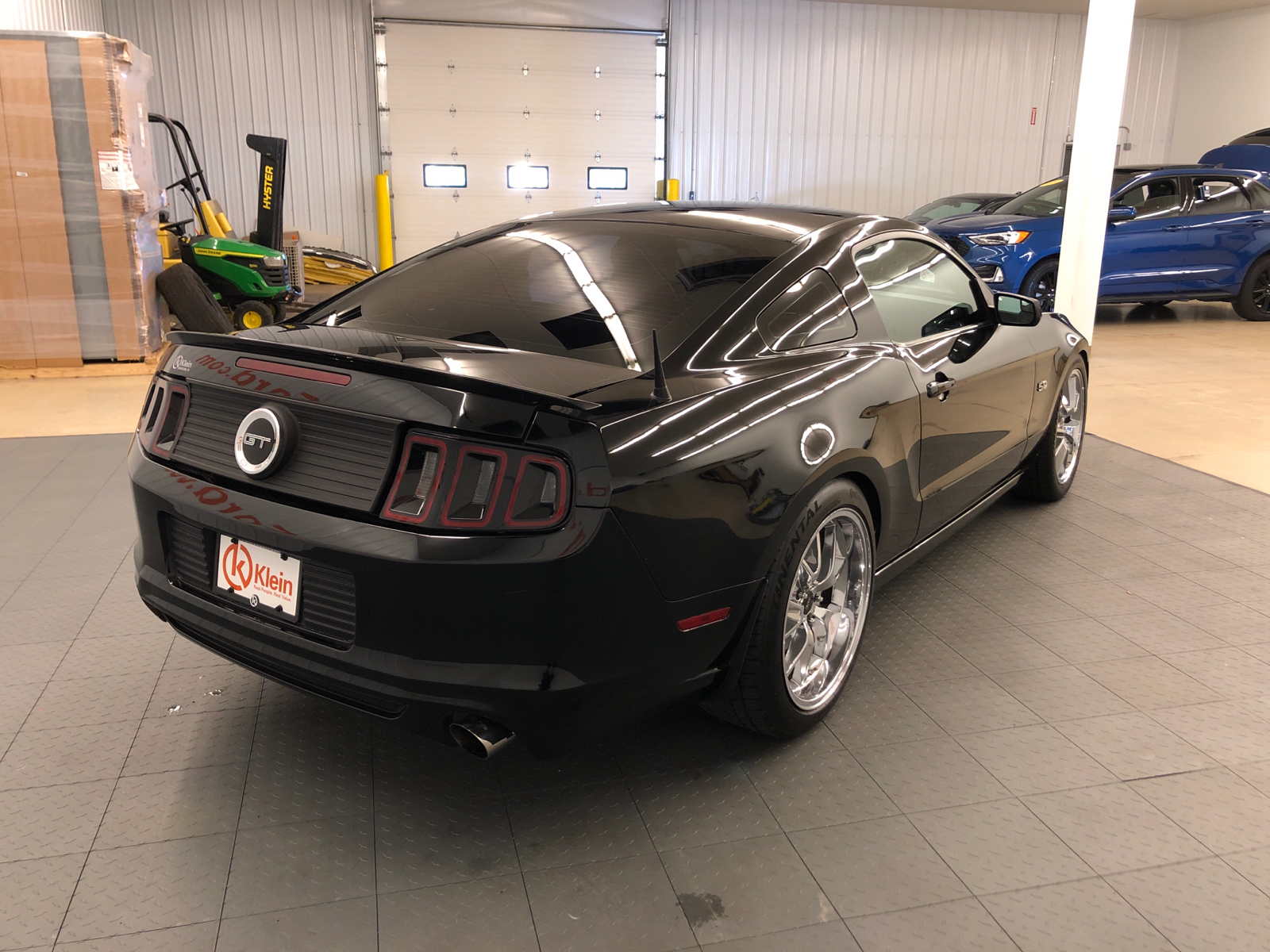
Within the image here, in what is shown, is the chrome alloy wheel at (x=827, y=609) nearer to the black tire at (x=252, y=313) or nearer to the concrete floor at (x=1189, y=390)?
the concrete floor at (x=1189, y=390)

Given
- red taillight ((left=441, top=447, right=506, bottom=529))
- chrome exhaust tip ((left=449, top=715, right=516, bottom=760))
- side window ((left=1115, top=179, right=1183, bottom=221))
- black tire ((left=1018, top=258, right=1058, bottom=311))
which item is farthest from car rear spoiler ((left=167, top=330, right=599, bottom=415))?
side window ((left=1115, top=179, right=1183, bottom=221))

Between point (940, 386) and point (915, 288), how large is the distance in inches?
14.6

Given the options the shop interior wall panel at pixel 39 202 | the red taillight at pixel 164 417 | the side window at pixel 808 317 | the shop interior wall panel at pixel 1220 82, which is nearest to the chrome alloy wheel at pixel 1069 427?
the side window at pixel 808 317

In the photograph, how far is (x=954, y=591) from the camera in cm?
314

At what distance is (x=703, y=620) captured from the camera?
187 cm

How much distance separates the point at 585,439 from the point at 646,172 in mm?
12357

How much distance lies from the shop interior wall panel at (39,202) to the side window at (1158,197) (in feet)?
30.8

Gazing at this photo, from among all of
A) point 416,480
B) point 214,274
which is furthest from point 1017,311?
point 214,274

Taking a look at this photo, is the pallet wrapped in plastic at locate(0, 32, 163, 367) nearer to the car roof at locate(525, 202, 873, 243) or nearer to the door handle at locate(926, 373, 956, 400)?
the car roof at locate(525, 202, 873, 243)

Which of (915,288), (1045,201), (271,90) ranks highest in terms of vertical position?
(271,90)

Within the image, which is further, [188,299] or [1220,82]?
[1220,82]

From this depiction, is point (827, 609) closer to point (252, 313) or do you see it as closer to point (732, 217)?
point (732, 217)

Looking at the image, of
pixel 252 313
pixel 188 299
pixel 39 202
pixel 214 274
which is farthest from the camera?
pixel 252 313

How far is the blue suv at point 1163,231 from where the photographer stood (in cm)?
906
